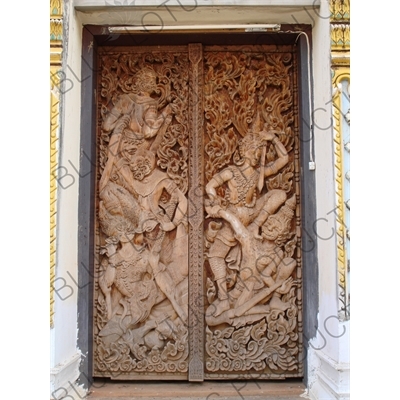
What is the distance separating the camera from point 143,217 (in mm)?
4348

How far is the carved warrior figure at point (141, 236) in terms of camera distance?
4.27m

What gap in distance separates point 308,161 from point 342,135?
51cm

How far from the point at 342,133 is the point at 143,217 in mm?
1789

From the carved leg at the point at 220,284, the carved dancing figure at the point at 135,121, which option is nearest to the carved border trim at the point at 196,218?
the carved leg at the point at 220,284

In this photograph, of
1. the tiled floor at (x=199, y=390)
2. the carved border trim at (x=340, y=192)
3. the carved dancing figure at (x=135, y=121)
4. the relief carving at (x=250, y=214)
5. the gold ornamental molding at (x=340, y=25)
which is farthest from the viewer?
the carved dancing figure at (x=135, y=121)

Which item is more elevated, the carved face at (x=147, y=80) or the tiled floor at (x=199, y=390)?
the carved face at (x=147, y=80)

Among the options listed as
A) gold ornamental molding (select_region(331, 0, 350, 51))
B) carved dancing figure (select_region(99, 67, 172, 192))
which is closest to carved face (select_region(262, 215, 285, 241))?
carved dancing figure (select_region(99, 67, 172, 192))

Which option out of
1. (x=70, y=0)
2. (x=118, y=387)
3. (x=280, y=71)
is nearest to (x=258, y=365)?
(x=118, y=387)

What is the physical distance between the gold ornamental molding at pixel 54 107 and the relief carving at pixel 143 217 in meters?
0.66

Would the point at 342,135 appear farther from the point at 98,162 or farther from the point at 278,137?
the point at 98,162

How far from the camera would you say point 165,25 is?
13.9 feet

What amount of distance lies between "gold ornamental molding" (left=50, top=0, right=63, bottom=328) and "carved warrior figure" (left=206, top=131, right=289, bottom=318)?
4.31 ft

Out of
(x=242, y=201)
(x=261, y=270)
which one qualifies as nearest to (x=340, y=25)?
Answer: (x=242, y=201)

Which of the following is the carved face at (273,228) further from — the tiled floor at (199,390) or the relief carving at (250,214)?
the tiled floor at (199,390)
